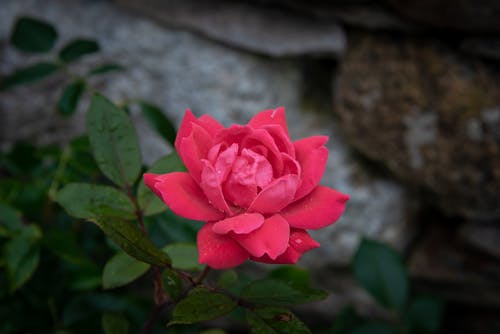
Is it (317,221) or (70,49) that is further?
(70,49)

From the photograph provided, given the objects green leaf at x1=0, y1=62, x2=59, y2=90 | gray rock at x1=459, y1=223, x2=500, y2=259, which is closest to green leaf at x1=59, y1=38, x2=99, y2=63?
green leaf at x1=0, y1=62, x2=59, y2=90

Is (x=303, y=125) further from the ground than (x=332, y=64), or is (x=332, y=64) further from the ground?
(x=332, y=64)

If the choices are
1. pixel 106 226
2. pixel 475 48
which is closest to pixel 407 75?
pixel 475 48

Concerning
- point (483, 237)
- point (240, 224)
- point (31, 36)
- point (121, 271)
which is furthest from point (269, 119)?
point (483, 237)

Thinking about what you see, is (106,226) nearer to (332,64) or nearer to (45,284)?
(45,284)

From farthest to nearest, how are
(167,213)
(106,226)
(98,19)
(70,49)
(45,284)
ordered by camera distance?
1. (98,19)
2. (70,49)
3. (45,284)
4. (167,213)
5. (106,226)
